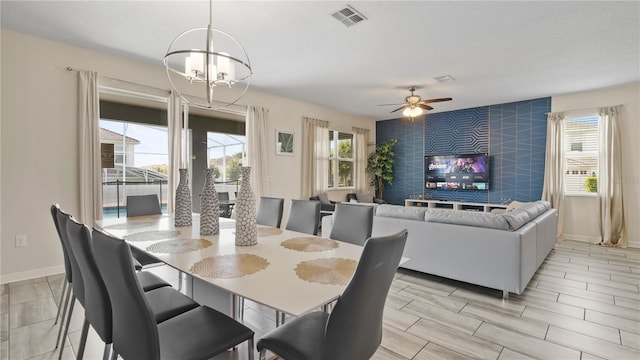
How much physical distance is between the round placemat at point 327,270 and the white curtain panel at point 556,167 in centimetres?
560

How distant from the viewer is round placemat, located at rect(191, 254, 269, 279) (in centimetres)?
134

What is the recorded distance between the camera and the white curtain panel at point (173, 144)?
418 cm

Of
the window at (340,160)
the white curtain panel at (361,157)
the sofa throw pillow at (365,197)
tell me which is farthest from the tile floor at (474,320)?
the white curtain panel at (361,157)

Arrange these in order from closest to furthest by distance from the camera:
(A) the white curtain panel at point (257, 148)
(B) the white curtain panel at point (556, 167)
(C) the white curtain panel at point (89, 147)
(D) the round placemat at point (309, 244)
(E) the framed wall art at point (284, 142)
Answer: (D) the round placemat at point (309, 244) → (C) the white curtain panel at point (89, 147) → (A) the white curtain panel at point (257, 148) → (B) the white curtain panel at point (556, 167) → (E) the framed wall art at point (284, 142)

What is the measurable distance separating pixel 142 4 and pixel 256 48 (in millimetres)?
1206

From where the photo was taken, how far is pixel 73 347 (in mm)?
1987

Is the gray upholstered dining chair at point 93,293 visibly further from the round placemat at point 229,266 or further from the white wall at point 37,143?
the white wall at point 37,143

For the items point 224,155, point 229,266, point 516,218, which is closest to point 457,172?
point 516,218

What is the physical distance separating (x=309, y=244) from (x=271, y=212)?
3.32ft

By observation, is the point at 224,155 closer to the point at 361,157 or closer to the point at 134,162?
the point at 134,162

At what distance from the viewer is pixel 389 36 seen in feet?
10.4

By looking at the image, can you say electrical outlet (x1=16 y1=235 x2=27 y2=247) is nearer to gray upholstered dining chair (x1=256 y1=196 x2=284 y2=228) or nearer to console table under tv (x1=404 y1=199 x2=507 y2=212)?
gray upholstered dining chair (x1=256 y1=196 x2=284 y2=228)

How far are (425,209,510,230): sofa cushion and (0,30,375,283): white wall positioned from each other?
406cm

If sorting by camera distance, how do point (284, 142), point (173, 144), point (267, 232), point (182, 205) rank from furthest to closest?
point (284, 142), point (173, 144), point (182, 205), point (267, 232)
